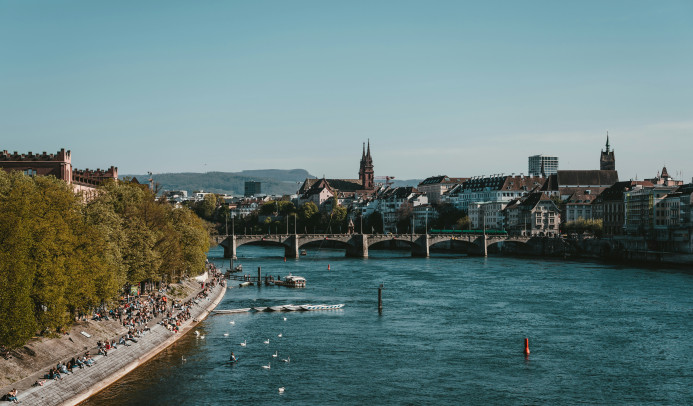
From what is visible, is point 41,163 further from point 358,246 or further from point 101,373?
point 358,246

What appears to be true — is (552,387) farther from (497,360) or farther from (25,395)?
(25,395)

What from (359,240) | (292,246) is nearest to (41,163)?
(292,246)

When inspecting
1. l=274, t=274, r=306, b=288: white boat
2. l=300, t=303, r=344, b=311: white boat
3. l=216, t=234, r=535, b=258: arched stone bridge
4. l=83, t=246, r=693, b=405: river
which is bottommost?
l=83, t=246, r=693, b=405: river

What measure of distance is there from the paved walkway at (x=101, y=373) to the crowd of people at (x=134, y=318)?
331 mm

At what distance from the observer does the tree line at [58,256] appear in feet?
122

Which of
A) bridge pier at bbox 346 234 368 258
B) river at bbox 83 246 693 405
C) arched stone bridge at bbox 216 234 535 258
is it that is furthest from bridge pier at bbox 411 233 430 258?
river at bbox 83 246 693 405

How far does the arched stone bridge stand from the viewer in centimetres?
12900

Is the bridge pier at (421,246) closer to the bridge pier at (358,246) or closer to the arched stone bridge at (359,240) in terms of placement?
the arched stone bridge at (359,240)

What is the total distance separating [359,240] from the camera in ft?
452

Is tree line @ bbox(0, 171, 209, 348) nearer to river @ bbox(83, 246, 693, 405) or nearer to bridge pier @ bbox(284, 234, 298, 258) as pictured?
river @ bbox(83, 246, 693, 405)

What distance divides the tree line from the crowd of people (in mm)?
1574

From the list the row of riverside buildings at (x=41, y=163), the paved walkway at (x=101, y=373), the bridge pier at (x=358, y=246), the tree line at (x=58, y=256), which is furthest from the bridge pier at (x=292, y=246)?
the paved walkway at (x=101, y=373)

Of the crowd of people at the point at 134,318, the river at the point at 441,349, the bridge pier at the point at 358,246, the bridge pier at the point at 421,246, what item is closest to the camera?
the crowd of people at the point at 134,318

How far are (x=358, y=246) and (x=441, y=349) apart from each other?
88235 millimetres
